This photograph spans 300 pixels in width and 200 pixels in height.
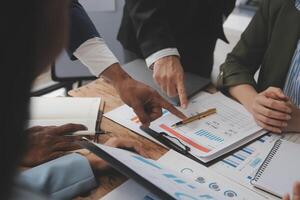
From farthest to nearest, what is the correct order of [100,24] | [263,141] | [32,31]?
[100,24], [263,141], [32,31]

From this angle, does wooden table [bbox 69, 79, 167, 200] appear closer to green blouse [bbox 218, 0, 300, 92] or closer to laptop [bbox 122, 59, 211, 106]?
laptop [bbox 122, 59, 211, 106]

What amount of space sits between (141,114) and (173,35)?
0.54 metres

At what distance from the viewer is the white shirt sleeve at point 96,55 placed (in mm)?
1071

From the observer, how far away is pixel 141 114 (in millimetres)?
978

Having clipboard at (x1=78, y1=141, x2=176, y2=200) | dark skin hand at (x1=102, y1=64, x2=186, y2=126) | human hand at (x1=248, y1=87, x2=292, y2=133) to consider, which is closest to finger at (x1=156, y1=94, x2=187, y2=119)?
dark skin hand at (x1=102, y1=64, x2=186, y2=126)

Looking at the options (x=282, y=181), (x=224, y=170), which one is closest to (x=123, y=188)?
(x=224, y=170)

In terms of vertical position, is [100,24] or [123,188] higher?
[100,24]

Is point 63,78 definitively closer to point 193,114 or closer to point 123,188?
point 193,114

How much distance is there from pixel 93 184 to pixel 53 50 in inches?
19.1

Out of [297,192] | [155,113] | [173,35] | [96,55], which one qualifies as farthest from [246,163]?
[173,35]

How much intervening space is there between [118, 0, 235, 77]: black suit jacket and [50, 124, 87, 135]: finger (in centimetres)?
41

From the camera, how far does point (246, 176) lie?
0.80 meters

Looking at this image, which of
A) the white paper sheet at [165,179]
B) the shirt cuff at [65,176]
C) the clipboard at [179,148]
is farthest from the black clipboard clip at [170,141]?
the shirt cuff at [65,176]

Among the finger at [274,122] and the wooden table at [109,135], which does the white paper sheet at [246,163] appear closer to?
the finger at [274,122]
